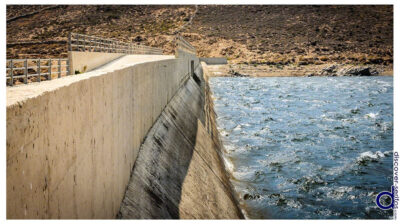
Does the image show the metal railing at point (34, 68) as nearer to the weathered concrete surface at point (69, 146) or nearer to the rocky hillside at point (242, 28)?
the weathered concrete surface at point (69, 146)

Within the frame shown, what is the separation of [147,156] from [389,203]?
28.3ft

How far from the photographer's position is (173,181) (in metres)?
8.07

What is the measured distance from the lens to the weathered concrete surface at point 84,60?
17.5 meters

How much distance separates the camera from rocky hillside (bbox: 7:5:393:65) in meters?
90.1

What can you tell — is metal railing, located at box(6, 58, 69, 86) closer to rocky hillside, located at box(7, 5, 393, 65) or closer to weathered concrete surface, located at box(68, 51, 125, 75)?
weathered concrete surface, located at box(68, 51, 125, 75)

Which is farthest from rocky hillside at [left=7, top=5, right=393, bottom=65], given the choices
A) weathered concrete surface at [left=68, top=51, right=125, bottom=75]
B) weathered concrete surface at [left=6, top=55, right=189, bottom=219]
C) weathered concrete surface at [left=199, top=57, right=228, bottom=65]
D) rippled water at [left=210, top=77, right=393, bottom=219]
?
weathered concrete surface at [left=6, top=55, right=189, bottom=219]

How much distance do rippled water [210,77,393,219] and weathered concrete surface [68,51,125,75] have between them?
7523 millimetres

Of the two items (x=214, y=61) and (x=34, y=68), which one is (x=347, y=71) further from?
(x=34, y=68)

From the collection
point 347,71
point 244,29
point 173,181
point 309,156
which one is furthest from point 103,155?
point 244,29

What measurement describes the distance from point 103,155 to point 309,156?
1393 cm

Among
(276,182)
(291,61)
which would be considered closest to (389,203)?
(276,182)

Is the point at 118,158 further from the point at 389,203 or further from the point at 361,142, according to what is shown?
the point at 361,142

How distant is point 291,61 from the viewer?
3214 inches

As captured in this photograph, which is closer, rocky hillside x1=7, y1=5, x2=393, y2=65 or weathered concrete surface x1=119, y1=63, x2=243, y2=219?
weathered concrete surface x1=119, y1=63, x2=243, y2=219
